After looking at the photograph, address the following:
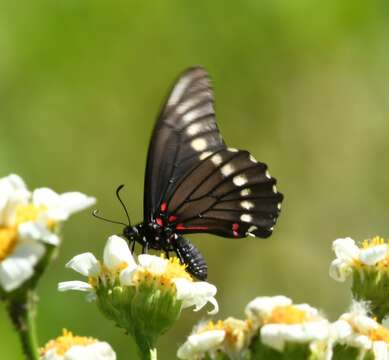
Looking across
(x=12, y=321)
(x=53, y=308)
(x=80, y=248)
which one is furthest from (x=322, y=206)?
(x=12, y=321)

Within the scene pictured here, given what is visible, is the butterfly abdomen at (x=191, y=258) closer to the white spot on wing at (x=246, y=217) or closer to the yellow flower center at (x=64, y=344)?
the white spot on wing at (x=246, y=217)

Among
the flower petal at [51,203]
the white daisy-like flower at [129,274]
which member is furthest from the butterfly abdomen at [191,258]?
the flower petal at [51,203]

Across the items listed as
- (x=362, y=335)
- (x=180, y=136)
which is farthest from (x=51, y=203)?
(x=180, y=136)

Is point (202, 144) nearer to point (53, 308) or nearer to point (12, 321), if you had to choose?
point (53, 308)

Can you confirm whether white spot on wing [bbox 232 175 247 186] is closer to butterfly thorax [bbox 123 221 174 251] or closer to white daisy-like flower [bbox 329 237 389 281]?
butterfly thorax [bbox 123 221 174 251]

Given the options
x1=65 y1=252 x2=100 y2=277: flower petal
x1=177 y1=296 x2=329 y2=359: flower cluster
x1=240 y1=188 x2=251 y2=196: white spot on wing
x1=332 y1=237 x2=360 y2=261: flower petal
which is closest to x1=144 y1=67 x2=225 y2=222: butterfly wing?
x1=240 y1=188 x2=251 y2=196: white spot on wing

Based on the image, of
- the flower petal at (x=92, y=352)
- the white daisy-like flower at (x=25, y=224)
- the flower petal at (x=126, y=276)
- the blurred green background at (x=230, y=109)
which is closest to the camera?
the white daisy-like flower at (x=25, y=224)
